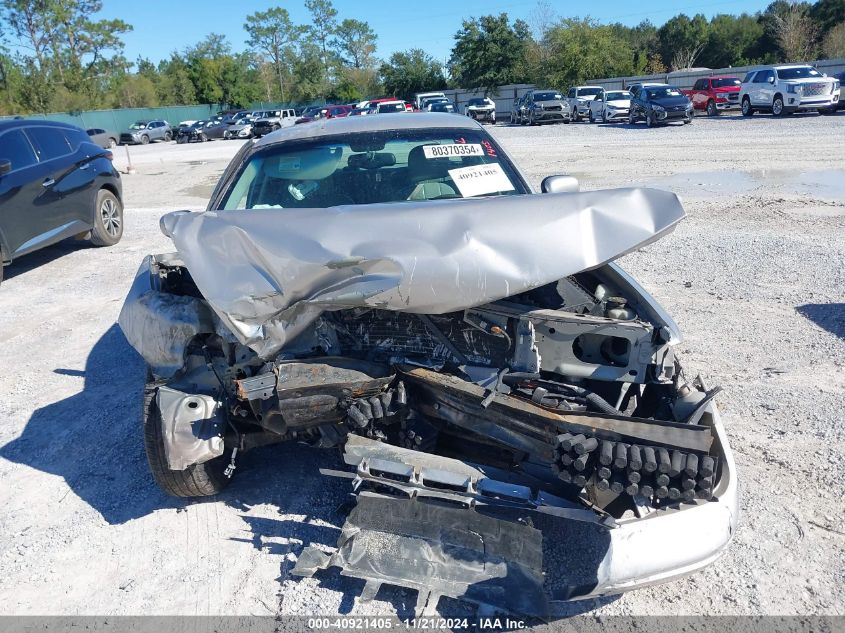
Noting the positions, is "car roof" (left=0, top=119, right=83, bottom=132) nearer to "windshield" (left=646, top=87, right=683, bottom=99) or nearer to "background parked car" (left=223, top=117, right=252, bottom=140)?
"windshield" (left=646, top=87, right=683, bottom=99)

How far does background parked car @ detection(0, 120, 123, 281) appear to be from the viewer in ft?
24.8

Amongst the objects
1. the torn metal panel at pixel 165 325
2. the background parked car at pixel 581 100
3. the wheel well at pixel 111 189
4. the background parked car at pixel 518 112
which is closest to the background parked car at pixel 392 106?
the background parked car at pixel 518 112

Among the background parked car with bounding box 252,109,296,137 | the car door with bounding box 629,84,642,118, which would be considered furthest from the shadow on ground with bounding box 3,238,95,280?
the background parked car with bounding box 252,109,296,137

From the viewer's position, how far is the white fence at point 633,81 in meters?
31.9

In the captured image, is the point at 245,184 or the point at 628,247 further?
the point at 245,184

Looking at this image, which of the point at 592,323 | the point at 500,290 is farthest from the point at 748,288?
the point at 500,290

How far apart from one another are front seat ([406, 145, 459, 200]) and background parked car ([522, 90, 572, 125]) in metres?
28.2

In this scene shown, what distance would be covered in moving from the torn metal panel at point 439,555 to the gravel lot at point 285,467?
0.65ft

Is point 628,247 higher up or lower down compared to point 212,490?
higher up

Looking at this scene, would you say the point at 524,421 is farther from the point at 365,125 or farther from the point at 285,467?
the point at 365,125

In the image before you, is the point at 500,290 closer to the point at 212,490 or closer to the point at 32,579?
the point at 212,490

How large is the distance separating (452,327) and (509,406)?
510 mm

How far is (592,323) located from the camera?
8.59ft

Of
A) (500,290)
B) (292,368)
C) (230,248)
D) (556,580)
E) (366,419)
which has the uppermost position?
(230,248)
